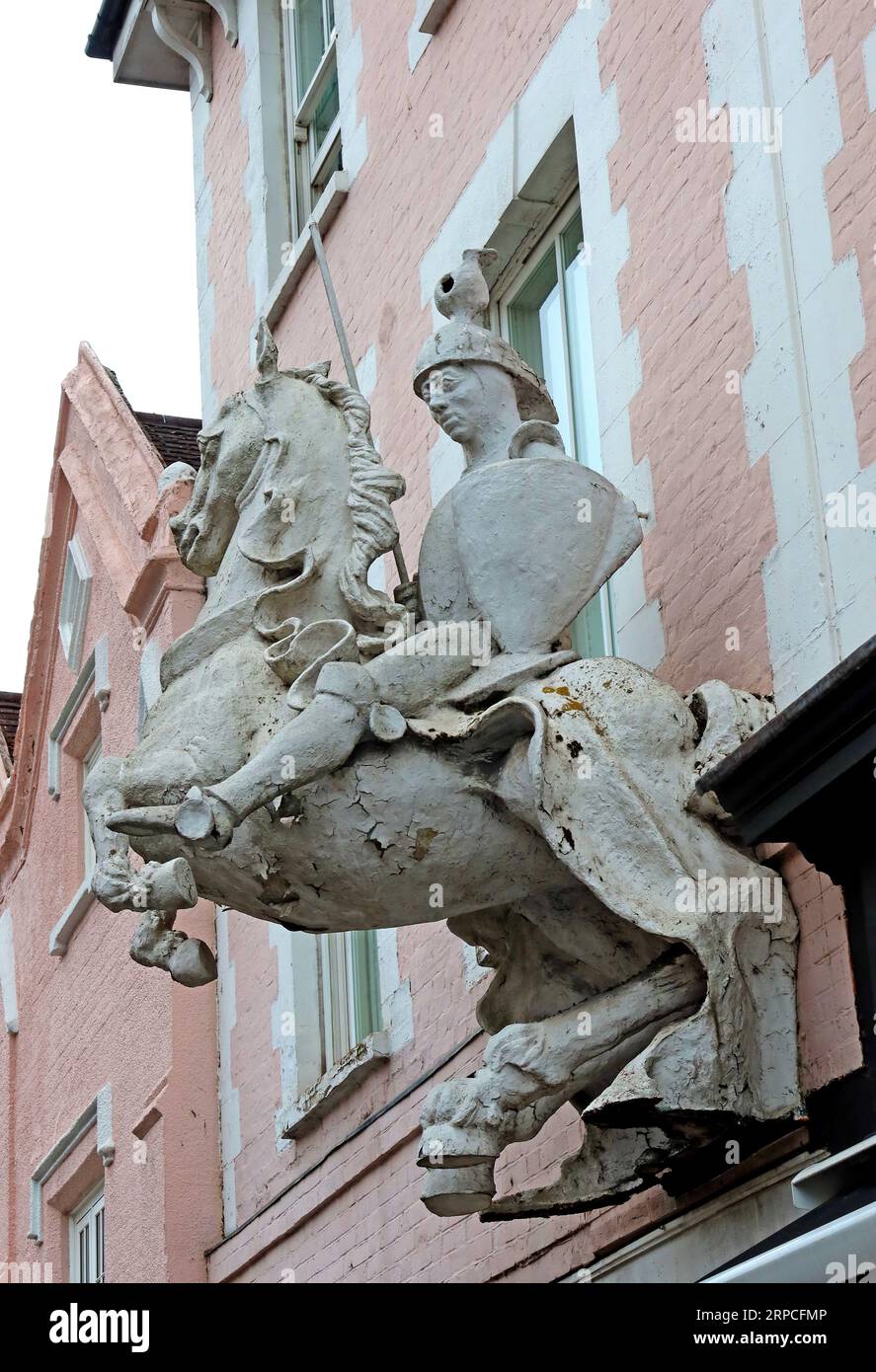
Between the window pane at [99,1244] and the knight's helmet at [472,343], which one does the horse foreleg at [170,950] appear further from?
the window pane at [99,1244]

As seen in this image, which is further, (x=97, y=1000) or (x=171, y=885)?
(x=97, y=1000)

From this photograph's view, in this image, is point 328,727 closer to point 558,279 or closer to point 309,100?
point 558,279

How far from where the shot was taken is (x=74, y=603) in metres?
14.7

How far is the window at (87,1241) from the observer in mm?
13141

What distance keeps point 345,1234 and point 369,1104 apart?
0.54 m

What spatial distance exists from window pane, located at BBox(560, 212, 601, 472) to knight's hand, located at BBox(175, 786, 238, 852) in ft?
8.54

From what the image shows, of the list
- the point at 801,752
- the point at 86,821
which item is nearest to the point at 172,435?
the point at 86,821

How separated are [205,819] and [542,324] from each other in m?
3.66

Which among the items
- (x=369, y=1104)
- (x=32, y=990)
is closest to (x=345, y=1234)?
(x=369, y=1104)

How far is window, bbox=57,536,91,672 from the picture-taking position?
47.4 feet

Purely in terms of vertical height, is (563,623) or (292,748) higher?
(563,623)

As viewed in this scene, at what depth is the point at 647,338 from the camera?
24.5ft

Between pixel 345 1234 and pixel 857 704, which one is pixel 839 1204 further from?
pixel 345 1234

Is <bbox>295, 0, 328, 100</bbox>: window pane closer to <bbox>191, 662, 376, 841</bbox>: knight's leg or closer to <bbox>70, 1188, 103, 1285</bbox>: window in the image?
<bbox>70, 1188, 103, 1285</bbox>: window
